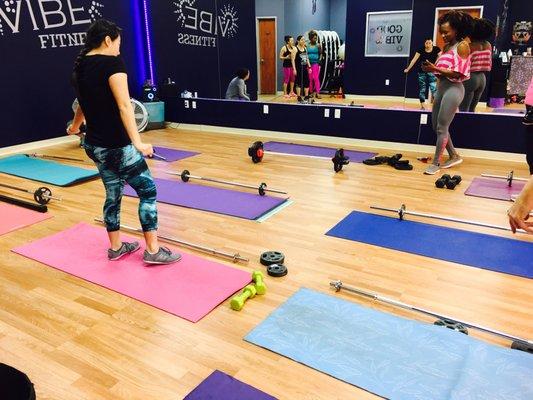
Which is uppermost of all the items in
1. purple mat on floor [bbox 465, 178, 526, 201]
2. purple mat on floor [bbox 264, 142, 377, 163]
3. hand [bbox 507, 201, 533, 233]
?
hand [bbox 507, 201, 533, 233]

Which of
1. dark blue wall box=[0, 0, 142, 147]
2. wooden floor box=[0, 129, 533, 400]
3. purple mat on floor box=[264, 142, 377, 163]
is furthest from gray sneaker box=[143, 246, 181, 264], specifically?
dark blue wall box=[0, 0, 142, 147]

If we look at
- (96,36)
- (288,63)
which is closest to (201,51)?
(288,63)

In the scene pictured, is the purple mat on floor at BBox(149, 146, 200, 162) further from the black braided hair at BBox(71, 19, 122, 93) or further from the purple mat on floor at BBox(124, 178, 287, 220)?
the black braided hair at BBox(71, 19, 122, 93)

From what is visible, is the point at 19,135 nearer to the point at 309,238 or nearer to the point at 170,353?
the point at 309,238

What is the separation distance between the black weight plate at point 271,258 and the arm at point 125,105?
3.28ft

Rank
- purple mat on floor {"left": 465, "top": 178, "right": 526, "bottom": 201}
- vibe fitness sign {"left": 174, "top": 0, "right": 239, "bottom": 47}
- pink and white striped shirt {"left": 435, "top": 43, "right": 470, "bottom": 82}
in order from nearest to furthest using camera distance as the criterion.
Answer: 1. purple mat on floor {"left": 465, "top": 178, "right": 526, "bottom": 201}
2. pink and white striped shirt {"left": 435, "top": 43, "right": 470, "bottom": 82}
3. vibe fitness sign {"left": 174, "top": 0, "right": 239, "bottom": 47}

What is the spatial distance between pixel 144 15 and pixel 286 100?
295cm

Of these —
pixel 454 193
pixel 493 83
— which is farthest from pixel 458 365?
pixel 493 83

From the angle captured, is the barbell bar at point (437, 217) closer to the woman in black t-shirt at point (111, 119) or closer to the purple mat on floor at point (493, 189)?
the purple mat on floor at point (493, 189)

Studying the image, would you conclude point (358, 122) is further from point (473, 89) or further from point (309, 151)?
point (473, 89)

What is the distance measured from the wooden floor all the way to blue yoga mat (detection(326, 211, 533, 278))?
101 millimetres

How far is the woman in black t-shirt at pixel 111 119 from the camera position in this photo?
2334 millimetres

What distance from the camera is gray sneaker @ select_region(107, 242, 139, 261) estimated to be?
115 inches

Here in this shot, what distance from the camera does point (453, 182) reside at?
14.1ft
